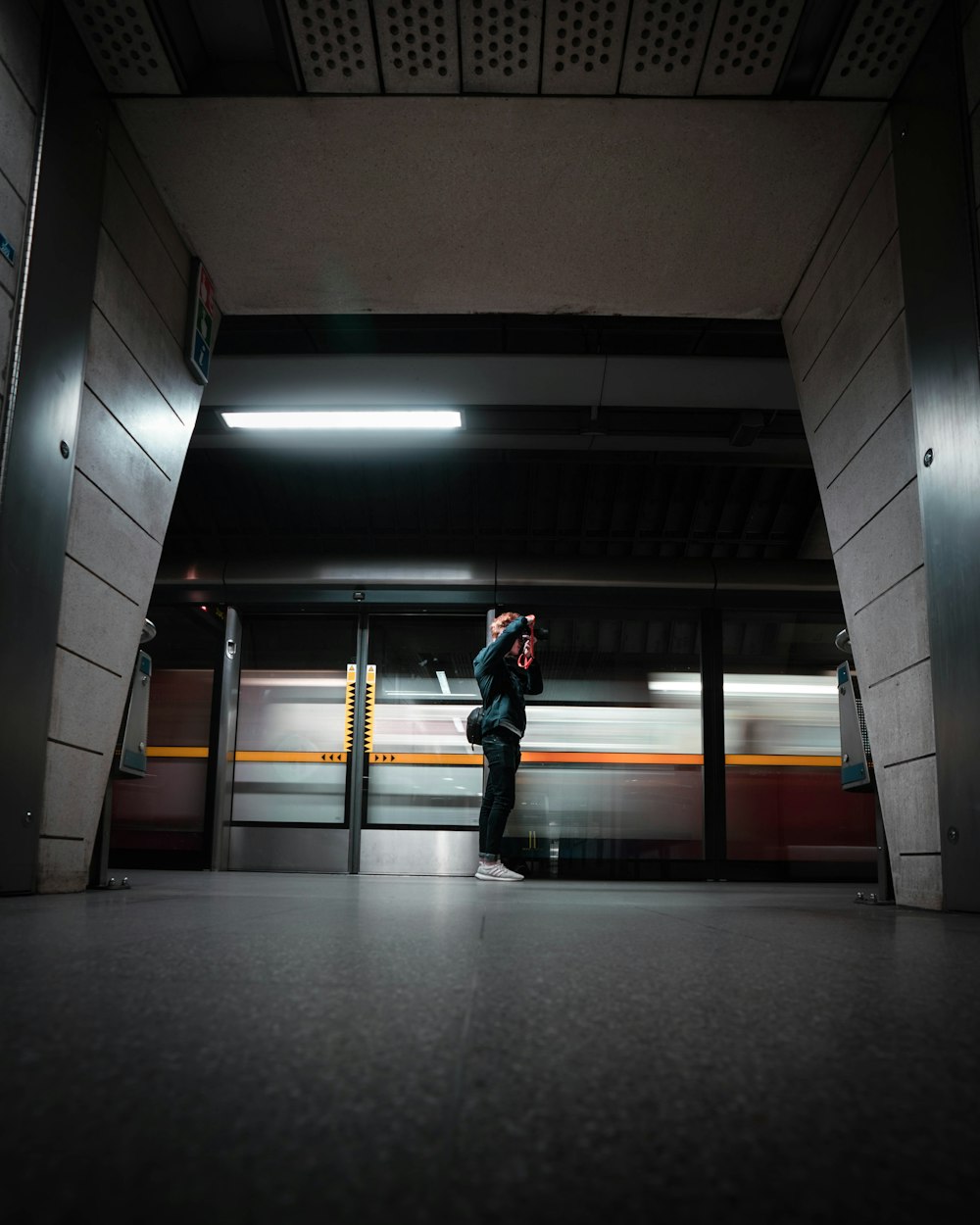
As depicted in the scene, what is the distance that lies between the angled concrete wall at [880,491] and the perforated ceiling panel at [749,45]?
0.57 metres

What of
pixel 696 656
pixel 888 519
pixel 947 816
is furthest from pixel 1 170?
pixel 696 656

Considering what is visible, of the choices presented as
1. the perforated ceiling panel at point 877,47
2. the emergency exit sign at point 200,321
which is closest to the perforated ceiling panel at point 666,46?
the perforated ceiling panel at point 877,47

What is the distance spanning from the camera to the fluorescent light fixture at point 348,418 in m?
6.27

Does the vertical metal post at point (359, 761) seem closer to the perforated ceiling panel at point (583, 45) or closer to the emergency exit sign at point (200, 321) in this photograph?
the emergency exit sign at point (200, 321)

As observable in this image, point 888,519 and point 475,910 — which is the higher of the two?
point 888,519

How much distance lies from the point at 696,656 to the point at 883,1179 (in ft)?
26.7

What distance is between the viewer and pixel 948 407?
3.10m

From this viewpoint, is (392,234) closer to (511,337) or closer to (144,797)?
(511,337)

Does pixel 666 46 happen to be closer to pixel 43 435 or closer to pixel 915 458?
pixel 915 458

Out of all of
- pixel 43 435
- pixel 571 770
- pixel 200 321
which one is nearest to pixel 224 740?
pixel 571 770

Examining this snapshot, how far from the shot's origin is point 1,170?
2.90 meters

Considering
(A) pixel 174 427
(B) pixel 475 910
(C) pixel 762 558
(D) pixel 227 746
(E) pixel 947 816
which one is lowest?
(B) pixel 475 910

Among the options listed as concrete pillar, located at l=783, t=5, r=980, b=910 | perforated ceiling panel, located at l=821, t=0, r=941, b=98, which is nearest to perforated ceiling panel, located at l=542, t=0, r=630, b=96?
perforated ceiling panel, located at l=821, t=0, r=941, b=98

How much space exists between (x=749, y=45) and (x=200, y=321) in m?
2.72
